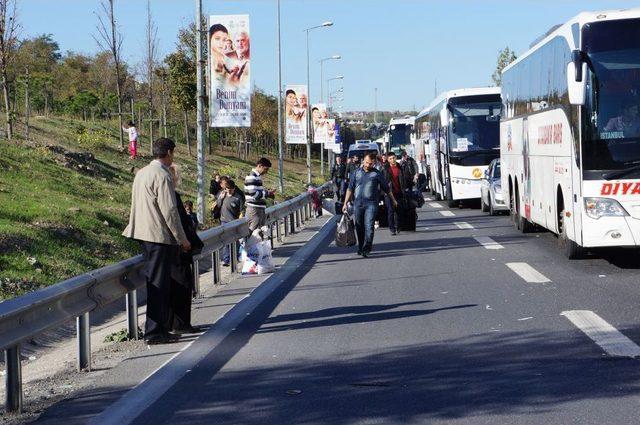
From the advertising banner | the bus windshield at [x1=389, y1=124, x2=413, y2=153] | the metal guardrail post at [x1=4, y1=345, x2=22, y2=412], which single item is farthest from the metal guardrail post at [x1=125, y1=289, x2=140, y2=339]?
the bus windshield at [x1=389, y1=124, x2=413, y2=153]

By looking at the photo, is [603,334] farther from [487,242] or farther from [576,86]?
[487,242]

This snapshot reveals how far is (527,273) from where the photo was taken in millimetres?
15703

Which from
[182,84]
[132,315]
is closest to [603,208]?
[132,315]

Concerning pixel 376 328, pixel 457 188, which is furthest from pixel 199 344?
pixel 457 188

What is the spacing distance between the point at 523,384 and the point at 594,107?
A: 8231mm

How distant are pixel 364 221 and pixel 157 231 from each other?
10.1 metres

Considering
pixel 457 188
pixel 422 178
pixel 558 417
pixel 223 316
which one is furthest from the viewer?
pixel 457 188

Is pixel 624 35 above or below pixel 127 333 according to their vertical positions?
above

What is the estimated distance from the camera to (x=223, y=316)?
1210 centimetres

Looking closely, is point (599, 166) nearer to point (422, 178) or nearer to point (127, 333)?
point (127, 333)

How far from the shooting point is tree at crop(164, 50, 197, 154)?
63.1 meters

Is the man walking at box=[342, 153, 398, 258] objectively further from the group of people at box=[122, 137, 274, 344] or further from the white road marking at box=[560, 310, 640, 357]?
the group of people at box=[122, 137, 274, 344]

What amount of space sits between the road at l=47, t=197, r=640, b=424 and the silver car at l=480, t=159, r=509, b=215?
13955 millimetres

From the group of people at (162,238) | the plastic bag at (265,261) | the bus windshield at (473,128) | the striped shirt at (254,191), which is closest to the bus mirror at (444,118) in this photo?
the bus windshield at (473,128)
